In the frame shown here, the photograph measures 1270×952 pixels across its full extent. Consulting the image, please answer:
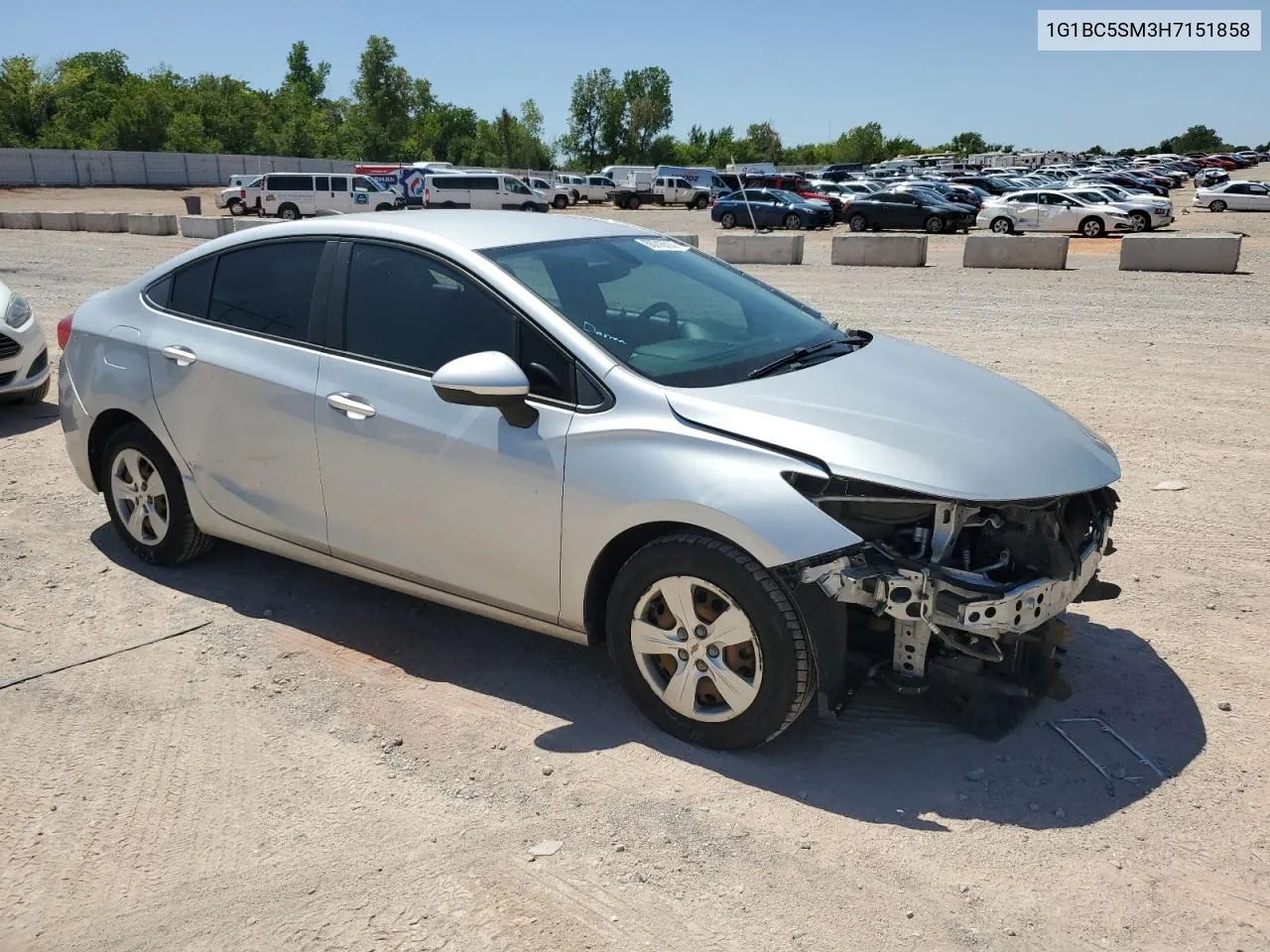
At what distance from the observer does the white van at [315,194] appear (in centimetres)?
4303

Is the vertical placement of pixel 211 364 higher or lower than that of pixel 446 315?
lower

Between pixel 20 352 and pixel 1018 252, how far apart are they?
17.6 metres

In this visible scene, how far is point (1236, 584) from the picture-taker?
4930 mm

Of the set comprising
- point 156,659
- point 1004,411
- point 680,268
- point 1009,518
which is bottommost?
point 156,659

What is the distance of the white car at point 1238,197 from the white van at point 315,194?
3385cm

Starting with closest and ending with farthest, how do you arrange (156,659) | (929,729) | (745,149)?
(929,729), (156,659), (745,149)

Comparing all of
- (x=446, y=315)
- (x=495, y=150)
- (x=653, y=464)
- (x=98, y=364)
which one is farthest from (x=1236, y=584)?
(x=495, y=150)

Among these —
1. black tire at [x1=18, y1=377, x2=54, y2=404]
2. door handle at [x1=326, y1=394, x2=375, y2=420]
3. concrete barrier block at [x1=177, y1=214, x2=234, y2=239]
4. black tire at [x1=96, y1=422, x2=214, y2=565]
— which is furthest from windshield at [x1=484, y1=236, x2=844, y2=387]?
concrete barrier block at [x1=177, y1=214, x2=234, y2=239]

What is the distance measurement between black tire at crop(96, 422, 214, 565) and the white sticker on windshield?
2.39 meters

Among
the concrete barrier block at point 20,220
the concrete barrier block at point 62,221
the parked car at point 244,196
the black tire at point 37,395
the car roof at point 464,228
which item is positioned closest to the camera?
the car roof at point 464,228

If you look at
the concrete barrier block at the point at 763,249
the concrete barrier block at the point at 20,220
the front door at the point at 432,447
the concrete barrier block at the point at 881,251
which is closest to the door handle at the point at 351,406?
the front door at the point at 432,447

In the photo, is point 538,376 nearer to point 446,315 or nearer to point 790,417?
point 446,315

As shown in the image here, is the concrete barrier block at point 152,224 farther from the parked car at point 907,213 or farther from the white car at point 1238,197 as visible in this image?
the white car at point 1238,197

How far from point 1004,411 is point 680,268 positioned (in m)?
1.54
